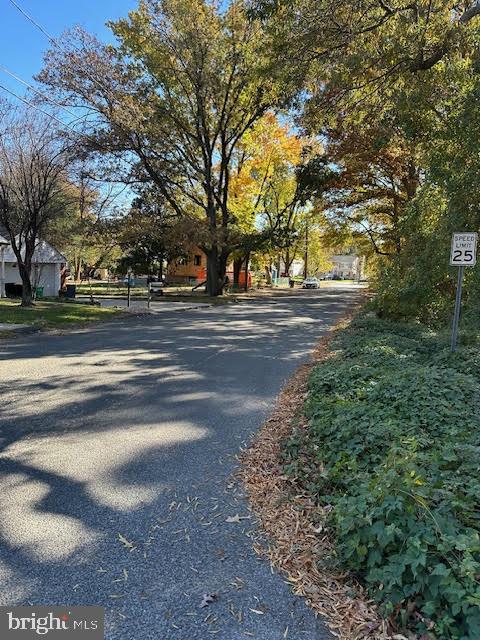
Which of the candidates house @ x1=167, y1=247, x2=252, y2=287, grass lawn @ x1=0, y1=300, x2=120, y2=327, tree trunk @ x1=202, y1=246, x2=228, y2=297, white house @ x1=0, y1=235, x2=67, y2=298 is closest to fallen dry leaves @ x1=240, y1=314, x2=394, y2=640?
grass lawn @ x1=0, y1=300, x2=120, y2=327

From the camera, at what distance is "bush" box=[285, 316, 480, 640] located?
2.10 meters

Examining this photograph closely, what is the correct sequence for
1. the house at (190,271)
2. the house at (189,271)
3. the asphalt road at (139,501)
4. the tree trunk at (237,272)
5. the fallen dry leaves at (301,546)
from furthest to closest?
the house at (189,271), the house at (190,271), the tree trunk at (237,272), the asphalt road at (139,501), the fallen dry leaves at (301,546)

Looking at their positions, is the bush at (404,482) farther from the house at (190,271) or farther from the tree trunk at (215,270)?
the house at (190,271)

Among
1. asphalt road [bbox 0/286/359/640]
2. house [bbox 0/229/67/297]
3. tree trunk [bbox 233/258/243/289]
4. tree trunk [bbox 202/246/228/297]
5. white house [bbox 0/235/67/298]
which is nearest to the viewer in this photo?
asphalt road [bbox 0/286/359/640]

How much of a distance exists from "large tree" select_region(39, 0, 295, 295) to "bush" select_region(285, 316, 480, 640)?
48.2ft

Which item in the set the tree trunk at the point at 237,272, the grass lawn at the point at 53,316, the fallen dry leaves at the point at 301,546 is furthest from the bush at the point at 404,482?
the tree trunk at the point at 237,272

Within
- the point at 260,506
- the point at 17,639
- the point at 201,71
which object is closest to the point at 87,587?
the point at 17,639

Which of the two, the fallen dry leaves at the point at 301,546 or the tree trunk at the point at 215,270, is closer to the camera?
the fallen dry leaves at the point at 301,546

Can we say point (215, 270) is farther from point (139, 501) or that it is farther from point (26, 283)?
point (139, 501)

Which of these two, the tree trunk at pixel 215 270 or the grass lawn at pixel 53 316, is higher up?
the tree trunk at pixel 215 270
